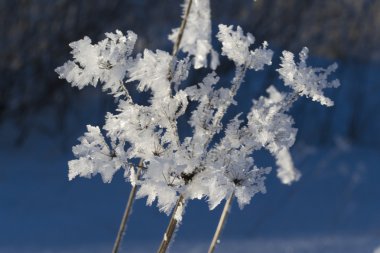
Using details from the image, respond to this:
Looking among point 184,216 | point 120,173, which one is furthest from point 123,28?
point 184,216

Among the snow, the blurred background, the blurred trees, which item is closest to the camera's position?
the snow

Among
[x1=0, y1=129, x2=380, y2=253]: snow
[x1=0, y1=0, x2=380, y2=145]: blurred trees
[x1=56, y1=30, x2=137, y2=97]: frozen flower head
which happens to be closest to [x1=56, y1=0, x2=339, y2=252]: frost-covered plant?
[x1=56, y1=30, x2=137, y2=97]: frozen flower head

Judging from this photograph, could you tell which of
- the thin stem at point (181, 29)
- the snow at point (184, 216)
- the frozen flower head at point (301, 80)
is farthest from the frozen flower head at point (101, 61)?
the snow at point (184, 216)

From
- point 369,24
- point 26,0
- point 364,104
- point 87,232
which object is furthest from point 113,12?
point 364,104

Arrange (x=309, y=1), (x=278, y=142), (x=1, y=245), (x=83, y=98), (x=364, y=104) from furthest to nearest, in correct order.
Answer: (x=364, y=104)
(x=309, y=1)
(x=83, y=98)
(x=1, y=245)
(x=278, y=142)

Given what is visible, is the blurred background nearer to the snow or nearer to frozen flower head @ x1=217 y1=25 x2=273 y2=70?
the snow

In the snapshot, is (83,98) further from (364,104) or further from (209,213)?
(364,104)

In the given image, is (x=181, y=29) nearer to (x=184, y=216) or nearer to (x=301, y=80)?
(x=301, y=80)
